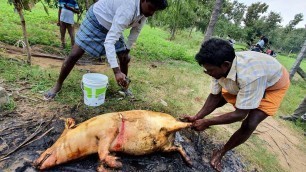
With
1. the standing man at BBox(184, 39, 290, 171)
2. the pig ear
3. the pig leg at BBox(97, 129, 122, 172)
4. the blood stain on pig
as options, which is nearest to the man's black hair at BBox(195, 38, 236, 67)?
the standing man at BBox(184, 39, 290, 171)

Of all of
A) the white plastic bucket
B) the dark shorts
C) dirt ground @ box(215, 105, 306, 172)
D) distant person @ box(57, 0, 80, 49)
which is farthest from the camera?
distant person @ box(57, 0, 80, 49)

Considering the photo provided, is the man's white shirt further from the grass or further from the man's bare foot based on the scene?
the man's bare foot

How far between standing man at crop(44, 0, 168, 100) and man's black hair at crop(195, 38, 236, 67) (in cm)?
91

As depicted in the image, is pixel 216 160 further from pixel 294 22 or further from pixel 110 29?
pixel 294 22

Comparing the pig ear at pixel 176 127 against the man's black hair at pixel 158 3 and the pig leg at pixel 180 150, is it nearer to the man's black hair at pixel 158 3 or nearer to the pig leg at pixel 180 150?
the pig leg at pixel 180 150

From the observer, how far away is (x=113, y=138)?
230cm

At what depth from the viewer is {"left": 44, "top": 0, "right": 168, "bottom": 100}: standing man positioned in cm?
275

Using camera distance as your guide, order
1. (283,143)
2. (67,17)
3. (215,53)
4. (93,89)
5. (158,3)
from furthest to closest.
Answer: (67,17) → (283,143) → (93,89) → (158,3) → (215,53)

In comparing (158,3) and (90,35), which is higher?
(158,3)

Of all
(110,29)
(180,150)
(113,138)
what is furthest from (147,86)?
(113,138)

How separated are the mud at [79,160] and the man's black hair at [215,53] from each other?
3.90ft

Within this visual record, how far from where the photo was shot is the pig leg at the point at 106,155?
7.10 feet

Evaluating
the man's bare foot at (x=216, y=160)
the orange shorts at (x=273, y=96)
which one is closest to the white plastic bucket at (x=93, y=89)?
the man's bare foot at (x=216, y=160)

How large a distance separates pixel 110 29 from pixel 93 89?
2.61ft
